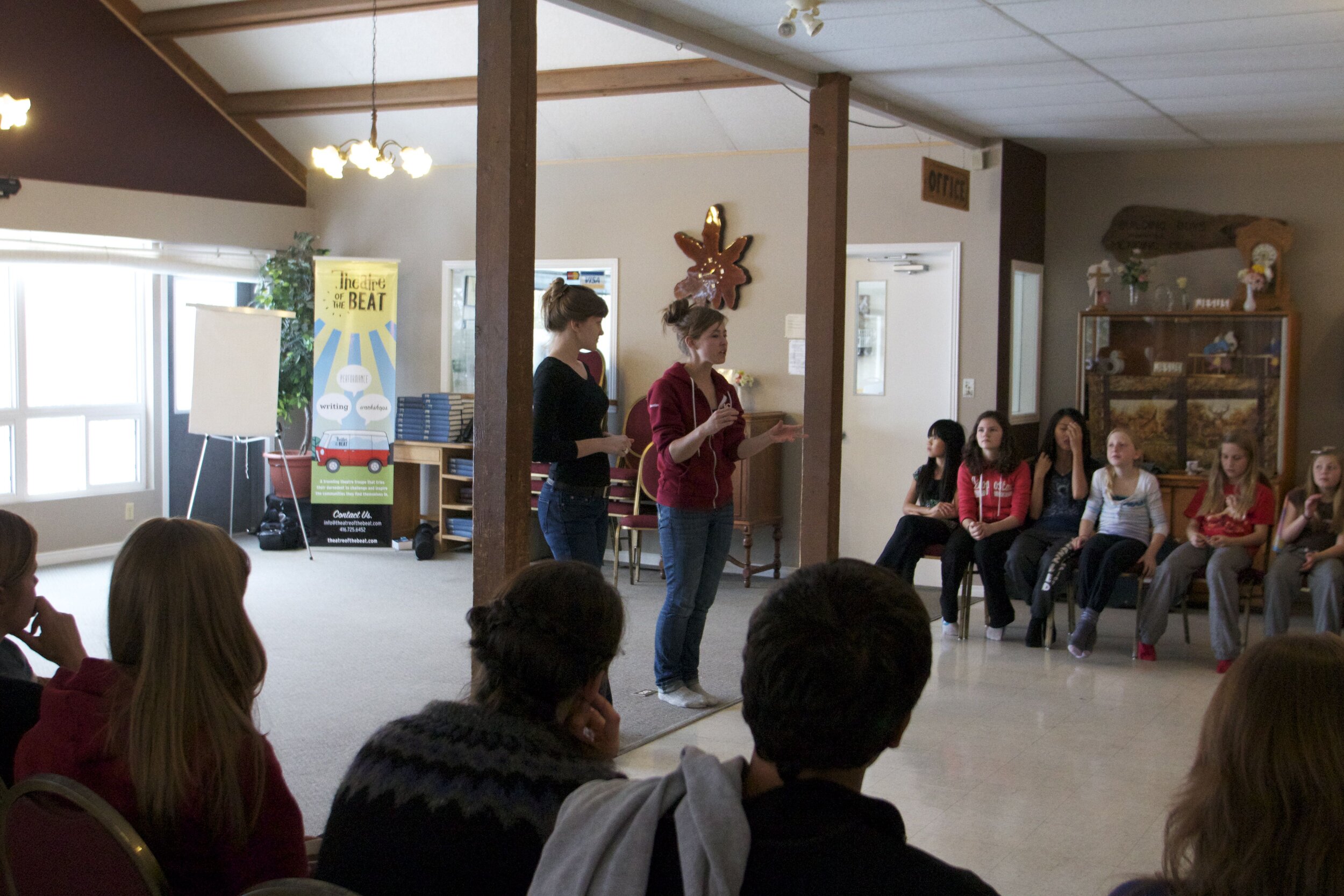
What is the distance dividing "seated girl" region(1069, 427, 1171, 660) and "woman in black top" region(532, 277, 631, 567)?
105 inches

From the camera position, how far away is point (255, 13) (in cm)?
734

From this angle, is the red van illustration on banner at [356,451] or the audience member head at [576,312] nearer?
the audience member head at [576,312]

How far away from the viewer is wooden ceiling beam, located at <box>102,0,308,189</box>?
25.7 ft

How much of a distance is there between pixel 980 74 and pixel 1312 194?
2735 mm

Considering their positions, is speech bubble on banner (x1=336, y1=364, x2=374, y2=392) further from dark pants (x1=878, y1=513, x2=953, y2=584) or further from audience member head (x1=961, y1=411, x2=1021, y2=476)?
audience member head (x1=961, y1=411, x2=1021, y2=476)

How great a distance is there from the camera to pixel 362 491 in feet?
27.9

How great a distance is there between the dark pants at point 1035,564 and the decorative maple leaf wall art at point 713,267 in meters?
2.58

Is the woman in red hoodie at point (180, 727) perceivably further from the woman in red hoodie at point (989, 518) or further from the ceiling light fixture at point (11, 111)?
the ceiling light fixture at point (11, 111)

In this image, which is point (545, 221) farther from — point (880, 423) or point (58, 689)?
point (58, 689)

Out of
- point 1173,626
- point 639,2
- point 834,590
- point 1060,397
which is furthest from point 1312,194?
point 834,590

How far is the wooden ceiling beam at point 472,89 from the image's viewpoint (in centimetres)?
695

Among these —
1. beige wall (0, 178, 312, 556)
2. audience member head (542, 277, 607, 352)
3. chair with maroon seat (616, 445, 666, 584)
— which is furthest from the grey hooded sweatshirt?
beige wall (0, 178, 312, 556)

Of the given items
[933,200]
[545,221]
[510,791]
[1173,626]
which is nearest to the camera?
[510,791]

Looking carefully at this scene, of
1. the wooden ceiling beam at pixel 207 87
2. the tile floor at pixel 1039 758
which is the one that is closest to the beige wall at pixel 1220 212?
the tile floor at pixel 1039 758
